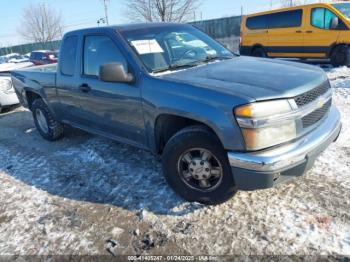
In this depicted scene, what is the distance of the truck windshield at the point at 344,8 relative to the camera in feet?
34.3

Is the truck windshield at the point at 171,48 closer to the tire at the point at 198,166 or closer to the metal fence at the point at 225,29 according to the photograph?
the tire at the point at 198,166

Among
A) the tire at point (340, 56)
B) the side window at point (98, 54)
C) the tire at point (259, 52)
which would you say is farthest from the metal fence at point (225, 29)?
the side window at point (98, 54)

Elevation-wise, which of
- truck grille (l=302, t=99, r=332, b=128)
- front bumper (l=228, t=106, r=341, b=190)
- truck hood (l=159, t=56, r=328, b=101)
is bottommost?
front bumper (l=228, t=106, r=341, b=190)

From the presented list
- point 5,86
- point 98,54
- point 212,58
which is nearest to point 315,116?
point 212,58

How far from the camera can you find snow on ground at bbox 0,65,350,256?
2.93 meters

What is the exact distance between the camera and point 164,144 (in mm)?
3773

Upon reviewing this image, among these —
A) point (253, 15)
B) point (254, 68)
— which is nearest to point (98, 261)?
point (254, 68)

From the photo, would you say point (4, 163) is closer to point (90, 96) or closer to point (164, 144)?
point (90, 96)

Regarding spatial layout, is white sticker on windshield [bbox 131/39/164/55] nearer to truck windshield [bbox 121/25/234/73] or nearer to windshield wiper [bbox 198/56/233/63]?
truck windshield [bbox 121/25/234/73]

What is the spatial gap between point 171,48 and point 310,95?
66.0 inches

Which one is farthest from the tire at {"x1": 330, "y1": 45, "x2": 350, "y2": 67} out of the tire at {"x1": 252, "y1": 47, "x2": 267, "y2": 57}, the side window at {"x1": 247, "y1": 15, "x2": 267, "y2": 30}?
the side window at {"x1": 247, "y1": 15, "x2": 267, "y2": 30}

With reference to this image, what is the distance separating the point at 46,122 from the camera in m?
5.96

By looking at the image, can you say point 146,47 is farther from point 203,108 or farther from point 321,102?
point 321,102

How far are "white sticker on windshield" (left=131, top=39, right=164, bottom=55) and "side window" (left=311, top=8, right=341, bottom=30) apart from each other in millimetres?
8599
